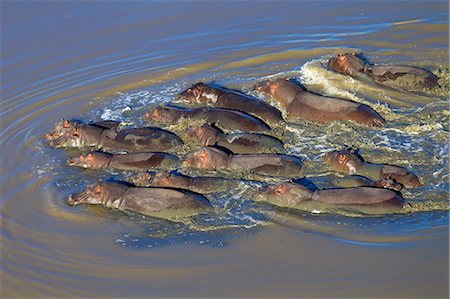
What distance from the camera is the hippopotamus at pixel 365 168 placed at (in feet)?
28.5

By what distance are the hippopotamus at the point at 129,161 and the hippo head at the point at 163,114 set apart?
4.20 feet

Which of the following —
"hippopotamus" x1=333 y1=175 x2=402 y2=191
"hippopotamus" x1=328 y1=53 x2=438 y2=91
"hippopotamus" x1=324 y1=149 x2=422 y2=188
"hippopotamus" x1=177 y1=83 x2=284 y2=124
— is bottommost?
"hippopotamus" x1=333 y1=175 x2=402 y2=191

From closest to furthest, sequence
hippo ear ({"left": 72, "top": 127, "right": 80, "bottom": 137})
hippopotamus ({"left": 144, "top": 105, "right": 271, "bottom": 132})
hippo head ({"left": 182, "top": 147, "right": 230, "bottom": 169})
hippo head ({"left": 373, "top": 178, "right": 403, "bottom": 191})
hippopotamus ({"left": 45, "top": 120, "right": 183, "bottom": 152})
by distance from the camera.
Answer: hippo head ({"left": 373, "top": 178, "right": 403, "bottom": 191}), hippo head ({"left": 182, "top": 147, "right": 230, "bottom": 169}), hippopotamus ({"left": 45, "top": 120, "right": 183, "bottom": 152}), hippopotamus ({"left": 144, "top": 105, "right": 271, "bottom": 132}), hippo ear ({"left": 72, "top": 127, "right": 80, "bottom": 137})

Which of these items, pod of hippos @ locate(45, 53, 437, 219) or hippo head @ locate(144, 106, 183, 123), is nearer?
pod of hippos @ locate(45, 53, 437, 219)

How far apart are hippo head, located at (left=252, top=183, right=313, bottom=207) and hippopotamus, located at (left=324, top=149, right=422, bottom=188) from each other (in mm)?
846

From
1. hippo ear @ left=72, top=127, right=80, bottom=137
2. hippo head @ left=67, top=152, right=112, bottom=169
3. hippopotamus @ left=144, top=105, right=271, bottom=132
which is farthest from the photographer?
hippo ear @ left=72, top=127, right=80, bottom=137

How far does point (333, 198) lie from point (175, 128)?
11.5ft

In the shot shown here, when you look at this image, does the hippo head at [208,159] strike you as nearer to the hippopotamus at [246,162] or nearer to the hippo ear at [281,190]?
the hippopotamus at [246,162]

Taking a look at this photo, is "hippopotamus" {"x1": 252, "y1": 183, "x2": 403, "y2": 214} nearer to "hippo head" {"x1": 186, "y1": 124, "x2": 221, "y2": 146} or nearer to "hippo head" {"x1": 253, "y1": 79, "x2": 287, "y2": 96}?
"hippo head" {"x1": 186, "y1": 124, "x2": 221, "y2": 146}

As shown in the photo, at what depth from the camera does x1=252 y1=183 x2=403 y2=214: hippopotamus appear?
8.16 m

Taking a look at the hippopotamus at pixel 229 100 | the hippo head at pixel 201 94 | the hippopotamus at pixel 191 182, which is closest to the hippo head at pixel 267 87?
the hippopotamus at pixel 229 100

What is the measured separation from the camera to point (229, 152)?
9.91 metres

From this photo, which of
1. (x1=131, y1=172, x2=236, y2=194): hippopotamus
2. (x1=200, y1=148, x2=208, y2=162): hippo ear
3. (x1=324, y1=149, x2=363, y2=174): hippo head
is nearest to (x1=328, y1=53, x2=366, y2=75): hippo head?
(x1=324, y1=149, x2=363, y2=174): hippo head

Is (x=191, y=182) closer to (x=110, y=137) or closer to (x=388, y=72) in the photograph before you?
(x=110, y=137)
